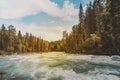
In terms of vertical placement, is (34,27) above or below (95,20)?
below

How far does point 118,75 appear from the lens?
6.11 metres

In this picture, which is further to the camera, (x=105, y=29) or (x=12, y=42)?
(x=12, y=42)

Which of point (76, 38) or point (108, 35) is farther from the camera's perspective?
point (76, 38)

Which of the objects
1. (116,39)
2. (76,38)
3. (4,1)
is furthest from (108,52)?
(76,38)

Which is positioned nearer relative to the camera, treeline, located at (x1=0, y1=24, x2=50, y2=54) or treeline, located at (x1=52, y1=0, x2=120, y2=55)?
treeline, located at (x1=52, y1=0, x2=120, y2=55)

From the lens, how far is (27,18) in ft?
35.1

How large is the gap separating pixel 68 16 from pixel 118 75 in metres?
5.07

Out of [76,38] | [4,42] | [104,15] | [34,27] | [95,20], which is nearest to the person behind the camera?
[34,27]

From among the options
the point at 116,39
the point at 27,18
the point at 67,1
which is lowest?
the point at 116,39

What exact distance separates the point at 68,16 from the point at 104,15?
5.21 meters

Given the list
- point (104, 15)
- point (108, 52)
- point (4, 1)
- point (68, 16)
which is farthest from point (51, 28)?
point (104, 15)

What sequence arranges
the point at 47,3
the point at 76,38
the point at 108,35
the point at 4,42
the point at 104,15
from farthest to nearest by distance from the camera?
the point at 4,42, the point at 76,38, the point at 104,15, the point at 108,35, the point at 47,3

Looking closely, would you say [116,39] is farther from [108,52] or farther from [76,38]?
[76,38]

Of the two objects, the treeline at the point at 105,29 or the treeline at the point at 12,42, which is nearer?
the treeline at the point at 105,29
